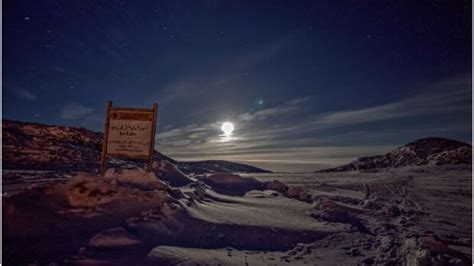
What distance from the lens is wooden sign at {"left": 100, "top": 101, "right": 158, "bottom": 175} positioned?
705 cm

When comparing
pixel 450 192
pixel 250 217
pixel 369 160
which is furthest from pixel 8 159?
pixel 369 160

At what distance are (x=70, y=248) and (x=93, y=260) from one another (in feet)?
1.81

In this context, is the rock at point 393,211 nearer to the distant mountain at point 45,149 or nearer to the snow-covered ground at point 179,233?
the snow-covered ground at point 179,233

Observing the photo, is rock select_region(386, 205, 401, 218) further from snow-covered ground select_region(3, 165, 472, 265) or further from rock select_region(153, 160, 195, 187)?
rock select_region(153, 160, 195, 187)

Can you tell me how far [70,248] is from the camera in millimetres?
4047

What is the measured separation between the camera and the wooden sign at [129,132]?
7.05 metres

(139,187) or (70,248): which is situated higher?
(139,187)

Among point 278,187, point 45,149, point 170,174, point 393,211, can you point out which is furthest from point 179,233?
point 45,149

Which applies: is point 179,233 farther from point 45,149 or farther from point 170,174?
point 45,149

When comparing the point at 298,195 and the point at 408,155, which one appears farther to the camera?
the point at 408,155

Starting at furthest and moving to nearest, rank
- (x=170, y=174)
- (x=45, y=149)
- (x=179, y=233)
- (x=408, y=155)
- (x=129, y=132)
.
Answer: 1. (x=408, y=155)
2. (x=45, y=149)
3. (x=170, y=174)
4. (x=129, y=132)
5. (x=179, y=233)

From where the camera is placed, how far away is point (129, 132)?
23.3ft

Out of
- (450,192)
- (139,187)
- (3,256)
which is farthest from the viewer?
(450,192)

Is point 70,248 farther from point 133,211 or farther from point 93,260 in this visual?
point 133,211
